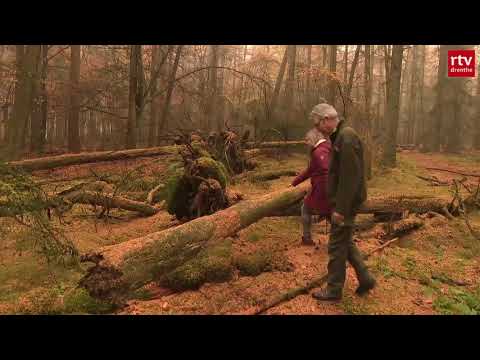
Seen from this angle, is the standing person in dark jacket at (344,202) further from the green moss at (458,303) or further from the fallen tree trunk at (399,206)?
the fallen tree trunk at (399,206)

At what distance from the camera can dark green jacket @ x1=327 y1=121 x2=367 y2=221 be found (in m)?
3.54

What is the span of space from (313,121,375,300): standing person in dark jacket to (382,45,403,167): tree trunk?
8141mm

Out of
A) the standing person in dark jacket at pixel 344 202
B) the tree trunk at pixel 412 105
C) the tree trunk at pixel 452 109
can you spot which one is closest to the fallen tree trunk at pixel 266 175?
the standing person in dark jacket at pixel 344 202

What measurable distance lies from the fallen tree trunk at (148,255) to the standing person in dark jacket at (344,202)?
152 cm

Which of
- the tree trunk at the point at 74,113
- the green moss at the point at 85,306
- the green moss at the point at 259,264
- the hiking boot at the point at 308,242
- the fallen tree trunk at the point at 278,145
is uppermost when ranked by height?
the tree trunk at the point at 74,113

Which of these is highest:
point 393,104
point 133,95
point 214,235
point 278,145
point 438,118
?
point 438,118

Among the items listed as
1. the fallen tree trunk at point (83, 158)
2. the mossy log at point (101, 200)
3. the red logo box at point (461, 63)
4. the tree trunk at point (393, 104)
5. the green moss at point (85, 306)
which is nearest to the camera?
the green moss at point (85, 306)

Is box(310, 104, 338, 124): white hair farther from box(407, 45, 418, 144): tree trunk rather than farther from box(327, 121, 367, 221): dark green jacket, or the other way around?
box(407, 45, 418, 144): tree trunk

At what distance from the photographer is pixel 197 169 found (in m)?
6.02

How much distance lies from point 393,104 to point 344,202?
911 centimetres

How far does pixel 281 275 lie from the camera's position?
439 centimetres

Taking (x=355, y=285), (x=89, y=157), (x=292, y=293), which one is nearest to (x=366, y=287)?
(x=355, y=285)

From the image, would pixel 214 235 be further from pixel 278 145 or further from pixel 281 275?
pixel 278 145

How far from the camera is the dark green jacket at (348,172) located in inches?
140
